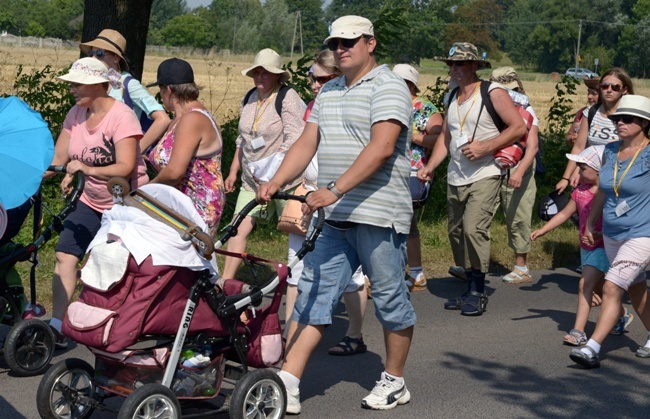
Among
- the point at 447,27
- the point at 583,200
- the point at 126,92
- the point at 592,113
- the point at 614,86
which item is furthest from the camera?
the point at 447,27

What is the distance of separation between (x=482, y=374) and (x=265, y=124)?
97.1 inches

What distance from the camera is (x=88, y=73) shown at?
632cm

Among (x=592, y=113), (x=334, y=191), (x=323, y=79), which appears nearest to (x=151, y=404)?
(x=334, y=191)

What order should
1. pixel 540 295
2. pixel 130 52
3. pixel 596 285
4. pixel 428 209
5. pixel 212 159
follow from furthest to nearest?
pixel 428 209 → pixel 130 52 → pixel 540 295 → pixel 596 285 → pixel 212 159

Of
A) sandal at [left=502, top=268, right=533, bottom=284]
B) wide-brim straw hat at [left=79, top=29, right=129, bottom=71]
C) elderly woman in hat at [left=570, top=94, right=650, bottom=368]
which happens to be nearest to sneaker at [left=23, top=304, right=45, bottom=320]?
wide-brim straw hat at [left=79, top=29, right=129, bottom=71]

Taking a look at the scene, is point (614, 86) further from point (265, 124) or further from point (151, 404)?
point (151, 404)

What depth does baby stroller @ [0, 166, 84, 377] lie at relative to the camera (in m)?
6.02

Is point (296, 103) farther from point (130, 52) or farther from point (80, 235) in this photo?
point (130, 52)

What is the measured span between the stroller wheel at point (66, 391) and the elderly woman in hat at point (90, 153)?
1.55m

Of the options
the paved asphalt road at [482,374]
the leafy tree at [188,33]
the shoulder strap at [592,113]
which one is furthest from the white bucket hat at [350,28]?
the leafy tree at [188,33]

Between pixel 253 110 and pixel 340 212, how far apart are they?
243 cm

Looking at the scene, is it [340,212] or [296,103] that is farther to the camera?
[296,103]

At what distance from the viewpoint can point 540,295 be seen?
9.05m

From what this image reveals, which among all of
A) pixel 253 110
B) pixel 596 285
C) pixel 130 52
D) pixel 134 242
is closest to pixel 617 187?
pixel 596 285
